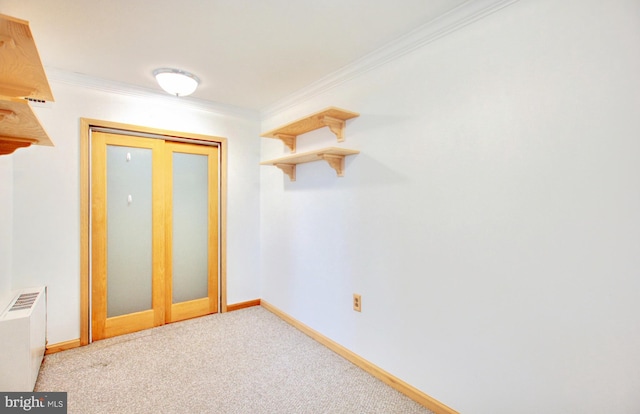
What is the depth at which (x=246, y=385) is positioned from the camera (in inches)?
82.4

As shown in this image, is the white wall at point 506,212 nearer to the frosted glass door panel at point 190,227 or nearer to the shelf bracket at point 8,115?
the frosted glass door panel at point 190,227

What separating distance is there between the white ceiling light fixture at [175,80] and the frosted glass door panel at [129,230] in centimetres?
79

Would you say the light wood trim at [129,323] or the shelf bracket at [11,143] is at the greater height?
the shelf bracket at [11,143]

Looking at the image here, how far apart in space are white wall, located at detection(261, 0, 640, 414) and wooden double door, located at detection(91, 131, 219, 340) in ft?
5.68

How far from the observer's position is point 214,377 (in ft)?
7.18

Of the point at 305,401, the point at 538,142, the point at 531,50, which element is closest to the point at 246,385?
the point at 305,401

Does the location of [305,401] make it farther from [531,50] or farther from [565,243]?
[531,50]

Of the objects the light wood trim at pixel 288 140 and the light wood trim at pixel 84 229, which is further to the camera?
the light wood trim at pixel 288 140

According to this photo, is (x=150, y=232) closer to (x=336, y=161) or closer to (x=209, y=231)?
(x=209, y=231)

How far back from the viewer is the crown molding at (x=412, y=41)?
163cm

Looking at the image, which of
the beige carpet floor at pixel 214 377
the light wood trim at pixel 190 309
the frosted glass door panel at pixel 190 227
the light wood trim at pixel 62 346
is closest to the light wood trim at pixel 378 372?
the beige carpet floor at pixel 214 377

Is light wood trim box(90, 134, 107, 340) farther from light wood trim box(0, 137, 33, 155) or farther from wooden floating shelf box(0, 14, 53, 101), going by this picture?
wooden floating shelf box(0, 14, 53, 101)

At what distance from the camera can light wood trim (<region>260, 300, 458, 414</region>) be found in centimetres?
183

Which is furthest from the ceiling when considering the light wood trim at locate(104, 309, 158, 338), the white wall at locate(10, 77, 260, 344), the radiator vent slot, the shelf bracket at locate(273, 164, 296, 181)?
the light wood trim at locate(104, 309, 158, 338)
